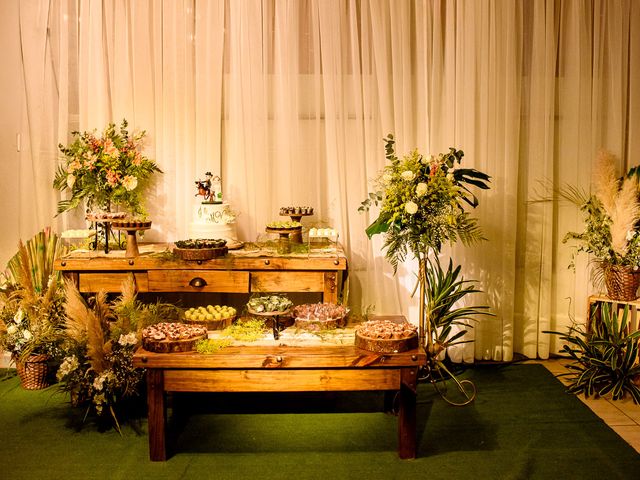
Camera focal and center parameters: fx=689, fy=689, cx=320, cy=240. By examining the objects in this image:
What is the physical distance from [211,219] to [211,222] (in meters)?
0.02

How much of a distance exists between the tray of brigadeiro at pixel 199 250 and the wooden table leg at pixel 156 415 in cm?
104

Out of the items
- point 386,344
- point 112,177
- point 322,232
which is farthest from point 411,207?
point 112,177

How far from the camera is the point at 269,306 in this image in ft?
11.9

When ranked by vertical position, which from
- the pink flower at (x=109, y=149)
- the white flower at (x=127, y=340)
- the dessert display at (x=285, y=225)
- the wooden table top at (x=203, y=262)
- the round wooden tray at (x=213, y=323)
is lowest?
the white flower at (x=127, y=340)

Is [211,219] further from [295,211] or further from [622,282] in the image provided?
[622,282]

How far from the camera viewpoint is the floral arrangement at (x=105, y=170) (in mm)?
4527

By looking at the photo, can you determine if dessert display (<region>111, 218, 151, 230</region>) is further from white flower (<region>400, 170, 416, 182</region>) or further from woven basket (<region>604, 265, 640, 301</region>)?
woven basket (<region>604, 265, 640, 301</region>)

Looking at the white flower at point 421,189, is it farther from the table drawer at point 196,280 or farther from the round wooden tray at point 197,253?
the round wooden tray at point 197,253

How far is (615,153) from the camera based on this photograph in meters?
4.92

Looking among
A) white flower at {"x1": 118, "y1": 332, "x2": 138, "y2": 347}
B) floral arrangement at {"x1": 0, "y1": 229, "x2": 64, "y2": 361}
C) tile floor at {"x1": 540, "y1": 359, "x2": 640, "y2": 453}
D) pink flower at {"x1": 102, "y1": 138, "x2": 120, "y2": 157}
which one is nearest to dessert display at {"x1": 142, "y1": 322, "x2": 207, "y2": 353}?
white flower at {"x1": 118, "y1": 332, "x2": 138, "y2": 347}

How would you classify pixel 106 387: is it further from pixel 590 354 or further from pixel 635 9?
pixel 635 9

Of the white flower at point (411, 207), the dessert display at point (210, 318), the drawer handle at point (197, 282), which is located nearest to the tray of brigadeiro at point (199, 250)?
the drawer handle at point (197, 282)

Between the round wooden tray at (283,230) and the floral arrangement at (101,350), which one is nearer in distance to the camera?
the floral arrangement at (101,350)

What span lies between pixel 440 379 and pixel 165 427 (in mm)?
1996
